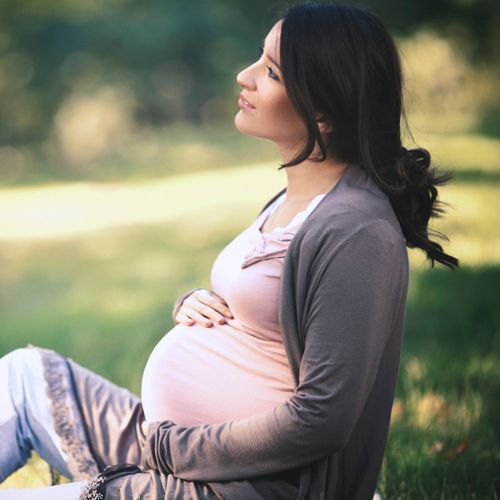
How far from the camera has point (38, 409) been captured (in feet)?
7.84

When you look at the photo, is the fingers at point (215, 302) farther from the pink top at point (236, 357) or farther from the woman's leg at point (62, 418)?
the woman's leg at point (62, 418)

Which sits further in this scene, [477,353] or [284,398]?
[477,353]

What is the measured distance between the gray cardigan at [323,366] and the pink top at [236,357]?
92 millimetres

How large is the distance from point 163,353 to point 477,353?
2.17m

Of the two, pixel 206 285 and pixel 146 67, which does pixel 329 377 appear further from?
pixel 146 67

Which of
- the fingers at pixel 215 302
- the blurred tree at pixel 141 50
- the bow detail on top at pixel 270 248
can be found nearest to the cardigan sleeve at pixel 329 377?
the bow detail on top at pixel 270 248

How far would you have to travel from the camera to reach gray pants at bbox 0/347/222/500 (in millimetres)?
2377

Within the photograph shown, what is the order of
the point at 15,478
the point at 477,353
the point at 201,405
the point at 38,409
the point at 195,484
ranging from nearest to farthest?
the point at 195,484, the point at 201,405, the point at 38,409, the point at 15,478, the point at 477,353

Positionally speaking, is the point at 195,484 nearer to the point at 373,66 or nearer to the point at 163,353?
the point at 163,353

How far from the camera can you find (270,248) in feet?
7.02

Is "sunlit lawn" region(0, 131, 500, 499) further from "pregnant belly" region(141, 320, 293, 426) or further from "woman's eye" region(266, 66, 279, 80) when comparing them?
"woman's eye" region(266, 66, 279, 80)

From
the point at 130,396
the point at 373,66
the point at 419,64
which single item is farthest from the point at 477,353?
the point at 419,64

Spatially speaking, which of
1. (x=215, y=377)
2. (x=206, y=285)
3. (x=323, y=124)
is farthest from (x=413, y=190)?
(x=206, y=285)

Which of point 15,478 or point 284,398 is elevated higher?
point 284,398
